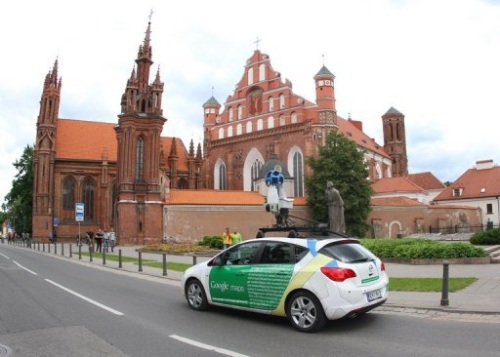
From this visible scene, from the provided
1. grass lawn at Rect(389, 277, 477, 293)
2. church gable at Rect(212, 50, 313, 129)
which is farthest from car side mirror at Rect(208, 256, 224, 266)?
church gable at Rect(212, 50, 313, 129)

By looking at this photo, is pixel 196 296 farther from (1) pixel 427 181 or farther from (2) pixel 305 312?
(1) pixel 427 181

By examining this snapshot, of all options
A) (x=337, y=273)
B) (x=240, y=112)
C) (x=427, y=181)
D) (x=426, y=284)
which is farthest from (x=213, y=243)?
(x=427, y=181)

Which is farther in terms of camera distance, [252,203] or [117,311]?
[252,203]

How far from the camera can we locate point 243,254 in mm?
8383

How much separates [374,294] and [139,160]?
34151mm

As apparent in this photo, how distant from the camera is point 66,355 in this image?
232 inches

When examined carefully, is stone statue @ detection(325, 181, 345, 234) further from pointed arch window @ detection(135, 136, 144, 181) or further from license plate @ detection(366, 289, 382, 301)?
pointed arch window @ detection(135, 136, 144, 181)

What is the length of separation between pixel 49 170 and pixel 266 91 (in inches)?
1035

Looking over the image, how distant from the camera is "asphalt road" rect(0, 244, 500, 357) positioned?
19.8 feet

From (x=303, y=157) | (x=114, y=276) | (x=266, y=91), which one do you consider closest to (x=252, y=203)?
(x=303, y=157)

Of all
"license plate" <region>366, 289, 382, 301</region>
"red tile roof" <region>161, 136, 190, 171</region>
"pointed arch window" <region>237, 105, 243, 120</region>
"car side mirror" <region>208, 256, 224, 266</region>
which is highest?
"pointed arch window" <region>237, 105, 243, 120</region>

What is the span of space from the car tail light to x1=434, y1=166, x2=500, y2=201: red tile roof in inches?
2019

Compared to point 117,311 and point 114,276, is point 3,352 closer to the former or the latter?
point 117,311

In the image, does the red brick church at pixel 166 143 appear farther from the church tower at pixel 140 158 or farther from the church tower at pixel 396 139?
the church tower at pixel 396 139
